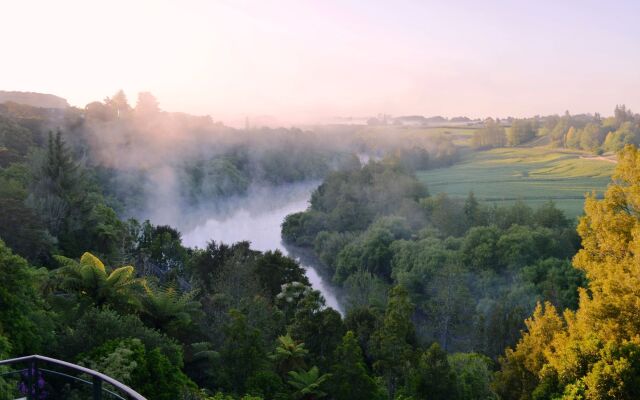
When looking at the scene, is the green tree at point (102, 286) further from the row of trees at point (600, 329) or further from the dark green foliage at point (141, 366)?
the row of trees at point (600, 329)

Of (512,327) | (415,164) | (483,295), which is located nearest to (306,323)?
(512,327)

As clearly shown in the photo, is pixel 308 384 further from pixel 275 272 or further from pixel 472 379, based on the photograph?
pixel 275 272

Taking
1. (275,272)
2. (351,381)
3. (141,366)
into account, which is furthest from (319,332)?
(275,272)

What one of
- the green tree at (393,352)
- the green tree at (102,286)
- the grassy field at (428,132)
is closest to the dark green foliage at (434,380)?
the green tree at (393,352)

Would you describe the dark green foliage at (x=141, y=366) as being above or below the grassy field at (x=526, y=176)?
above

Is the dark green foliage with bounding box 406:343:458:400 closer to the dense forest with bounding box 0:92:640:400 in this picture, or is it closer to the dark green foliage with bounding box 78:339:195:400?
the dense forest with bounding box 0:92:640:400

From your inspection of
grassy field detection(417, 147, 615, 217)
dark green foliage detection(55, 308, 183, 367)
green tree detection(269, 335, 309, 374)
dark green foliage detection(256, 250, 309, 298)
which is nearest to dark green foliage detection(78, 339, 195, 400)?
dark green foliage detection(55, 308, 183, 367)

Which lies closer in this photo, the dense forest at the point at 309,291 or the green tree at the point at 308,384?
the dense forest at the point at 309,291
